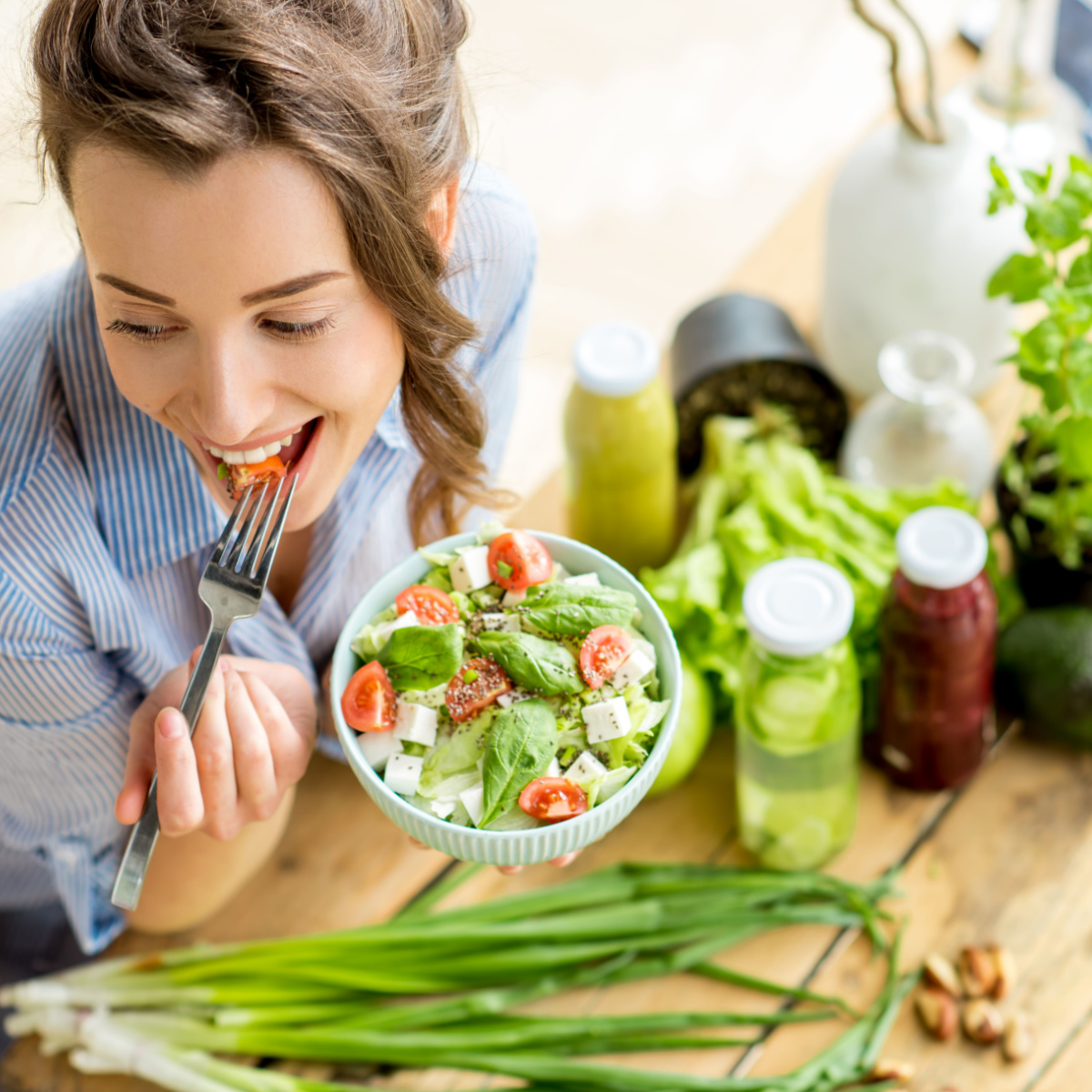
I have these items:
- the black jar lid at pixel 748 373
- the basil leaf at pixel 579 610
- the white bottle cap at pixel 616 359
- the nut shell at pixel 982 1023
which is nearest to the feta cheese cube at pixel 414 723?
the basil leaf at pixel 579 610

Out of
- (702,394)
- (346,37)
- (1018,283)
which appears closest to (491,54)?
(346,37)

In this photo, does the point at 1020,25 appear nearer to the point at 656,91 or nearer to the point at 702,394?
the point at 702,394

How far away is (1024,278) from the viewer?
4.09 feet

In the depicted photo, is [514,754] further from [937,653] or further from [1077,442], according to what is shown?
[1077,442]

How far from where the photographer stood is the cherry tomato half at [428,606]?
0.93 metres

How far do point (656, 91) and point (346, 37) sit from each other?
6.76 ft

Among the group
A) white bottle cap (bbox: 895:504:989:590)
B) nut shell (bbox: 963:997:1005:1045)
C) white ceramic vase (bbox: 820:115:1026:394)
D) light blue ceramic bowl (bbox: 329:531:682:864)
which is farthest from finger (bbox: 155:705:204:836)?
white ceramic vase (bbox: 820:115:1026:394)

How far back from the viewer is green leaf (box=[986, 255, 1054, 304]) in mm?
1239

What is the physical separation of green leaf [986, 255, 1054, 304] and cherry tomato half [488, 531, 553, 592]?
0.60m

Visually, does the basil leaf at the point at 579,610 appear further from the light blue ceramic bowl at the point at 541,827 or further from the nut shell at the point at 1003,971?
the nut shell at the point at 1003,971

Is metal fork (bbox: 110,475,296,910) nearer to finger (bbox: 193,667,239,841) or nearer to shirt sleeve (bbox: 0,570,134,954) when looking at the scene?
finger (bbox: 193,667,239,841)

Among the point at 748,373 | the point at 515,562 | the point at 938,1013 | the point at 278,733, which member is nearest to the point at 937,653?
the point at 938,1013

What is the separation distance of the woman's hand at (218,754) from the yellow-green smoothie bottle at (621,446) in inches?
21.5

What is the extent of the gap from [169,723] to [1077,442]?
91 centimetres
